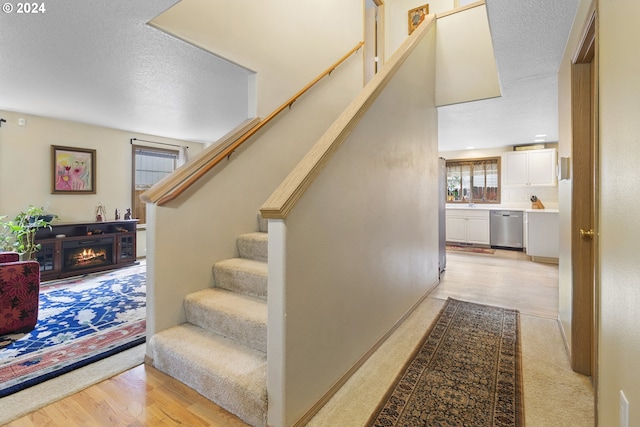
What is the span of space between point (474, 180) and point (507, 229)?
1.57m

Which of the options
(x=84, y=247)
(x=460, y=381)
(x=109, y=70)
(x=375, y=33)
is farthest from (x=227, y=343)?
(x=375, y=33)

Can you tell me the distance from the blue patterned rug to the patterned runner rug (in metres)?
2.05

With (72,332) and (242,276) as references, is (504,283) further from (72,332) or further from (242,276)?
(72,332)

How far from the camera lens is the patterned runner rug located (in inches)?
61.1

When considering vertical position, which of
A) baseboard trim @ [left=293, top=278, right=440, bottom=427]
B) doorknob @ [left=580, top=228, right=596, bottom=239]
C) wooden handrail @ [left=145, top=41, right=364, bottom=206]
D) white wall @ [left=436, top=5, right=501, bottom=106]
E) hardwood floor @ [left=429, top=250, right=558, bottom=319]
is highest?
white wall @ [left=436, top=5, right=501, bottom=106]

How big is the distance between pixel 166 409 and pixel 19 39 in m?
2.92

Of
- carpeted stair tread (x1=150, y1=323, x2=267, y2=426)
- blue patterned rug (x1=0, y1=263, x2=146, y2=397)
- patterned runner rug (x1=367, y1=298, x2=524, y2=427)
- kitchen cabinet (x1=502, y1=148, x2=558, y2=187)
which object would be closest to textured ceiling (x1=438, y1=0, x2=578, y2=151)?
kitchen cabinet (x1=502, y1=148, x2=558, y2=187)

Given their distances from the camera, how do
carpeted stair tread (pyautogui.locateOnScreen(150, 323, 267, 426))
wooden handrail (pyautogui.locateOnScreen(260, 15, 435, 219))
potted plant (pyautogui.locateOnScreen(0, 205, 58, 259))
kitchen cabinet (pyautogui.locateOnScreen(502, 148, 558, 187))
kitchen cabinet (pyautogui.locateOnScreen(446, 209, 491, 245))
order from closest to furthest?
wooden handrail (pyautogui.locateOnScreen(260, 15, 435, 219)) < carpeted stair tread (pyautogui.locateOnScreen(150, 323, 267, 426)) < potted plant (pyautogui.locateOnScreen(0, 205, 58, 259)) < kitchen cabinet (pyautogui.locateOnScreen(502, 148, 558, 187)) < kitchen cabinet (pyautogui.locateOnScreen(446, 209, 491, 245))

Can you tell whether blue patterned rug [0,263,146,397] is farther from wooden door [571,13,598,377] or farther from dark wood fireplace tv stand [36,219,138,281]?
wooden door [571,13,598,377]

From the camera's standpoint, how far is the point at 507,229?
6461 mm

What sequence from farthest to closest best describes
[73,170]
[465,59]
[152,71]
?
[73,170]
[465,59]
[152,71]

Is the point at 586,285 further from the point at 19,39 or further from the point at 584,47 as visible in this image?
the point at 19,39

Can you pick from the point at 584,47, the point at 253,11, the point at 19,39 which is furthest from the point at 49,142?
the point at 584,47

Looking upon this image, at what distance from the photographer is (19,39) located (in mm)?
2277
